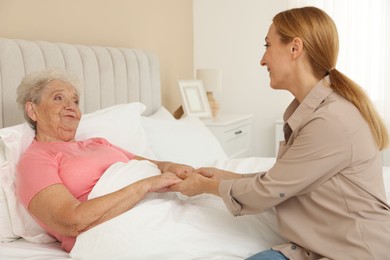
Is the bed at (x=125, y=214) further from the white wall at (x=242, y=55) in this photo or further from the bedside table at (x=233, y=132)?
the white wall at (x=242, y=55)

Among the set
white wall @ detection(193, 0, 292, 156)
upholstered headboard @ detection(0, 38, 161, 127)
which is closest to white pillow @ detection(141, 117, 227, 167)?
upholstered headboard @ detection(0, 38, 161, 127)

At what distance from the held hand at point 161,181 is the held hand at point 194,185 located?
19 mm

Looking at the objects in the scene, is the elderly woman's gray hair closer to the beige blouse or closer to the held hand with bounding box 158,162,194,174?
the held hand with bounding box 158,162,194,174

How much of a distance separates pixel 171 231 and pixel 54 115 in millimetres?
671

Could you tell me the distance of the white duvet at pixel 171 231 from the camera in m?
1.52

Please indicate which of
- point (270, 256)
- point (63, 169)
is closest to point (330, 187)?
point (270, 256)

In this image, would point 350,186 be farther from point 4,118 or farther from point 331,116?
point 4,118

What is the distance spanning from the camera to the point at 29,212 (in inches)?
65.7

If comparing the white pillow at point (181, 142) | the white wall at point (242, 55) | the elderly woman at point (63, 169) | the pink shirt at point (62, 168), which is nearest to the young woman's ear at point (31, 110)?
the elderly woman at point (63, 169)

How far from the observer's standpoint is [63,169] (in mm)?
1719

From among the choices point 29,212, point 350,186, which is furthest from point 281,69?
point 29,212

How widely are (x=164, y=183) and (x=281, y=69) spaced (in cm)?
51

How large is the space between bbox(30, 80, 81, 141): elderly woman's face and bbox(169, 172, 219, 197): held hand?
0.50 m

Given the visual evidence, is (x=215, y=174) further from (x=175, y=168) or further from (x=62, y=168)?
(x=62, y=168)
